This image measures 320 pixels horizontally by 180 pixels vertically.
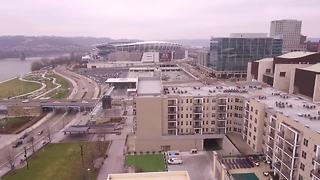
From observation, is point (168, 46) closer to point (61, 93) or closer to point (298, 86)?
point (61, 93)

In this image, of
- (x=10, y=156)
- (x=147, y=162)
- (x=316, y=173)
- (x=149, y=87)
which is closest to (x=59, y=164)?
(x=10, y=156)

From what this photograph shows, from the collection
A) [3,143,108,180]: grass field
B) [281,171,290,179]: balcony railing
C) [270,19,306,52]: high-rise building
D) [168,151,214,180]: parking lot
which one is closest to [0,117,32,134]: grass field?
[3,143,108,180]: grass field

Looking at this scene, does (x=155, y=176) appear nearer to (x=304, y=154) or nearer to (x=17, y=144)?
(x=304, y=154)

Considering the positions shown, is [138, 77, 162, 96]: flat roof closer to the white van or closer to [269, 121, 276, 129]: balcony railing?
the white van

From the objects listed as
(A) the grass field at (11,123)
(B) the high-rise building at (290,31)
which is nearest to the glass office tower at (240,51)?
(A) the grass field at (11,123)

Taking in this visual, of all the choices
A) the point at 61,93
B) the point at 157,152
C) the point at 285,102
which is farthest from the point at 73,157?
the point at 61,93
